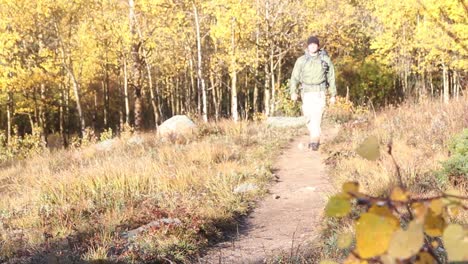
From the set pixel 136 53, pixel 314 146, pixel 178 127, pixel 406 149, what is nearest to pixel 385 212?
pixel 406 149

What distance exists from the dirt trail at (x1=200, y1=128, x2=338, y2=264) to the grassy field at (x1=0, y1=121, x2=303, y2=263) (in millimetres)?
201

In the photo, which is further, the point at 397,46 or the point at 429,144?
the point at 397,46

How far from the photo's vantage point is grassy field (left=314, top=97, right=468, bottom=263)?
13.8ft

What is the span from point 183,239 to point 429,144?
3.91 metres

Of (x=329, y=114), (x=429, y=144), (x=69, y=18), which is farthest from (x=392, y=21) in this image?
(x=429, y=144)

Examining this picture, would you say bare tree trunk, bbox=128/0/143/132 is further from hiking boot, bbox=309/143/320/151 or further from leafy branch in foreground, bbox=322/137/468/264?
leafy branch in foreground, bbox=322/137/468/264

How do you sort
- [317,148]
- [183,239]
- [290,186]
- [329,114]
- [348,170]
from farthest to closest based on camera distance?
[329,114] → [317,148] → [290,186] → [348,170] → [183,239]

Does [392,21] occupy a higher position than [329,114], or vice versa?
[392,21]

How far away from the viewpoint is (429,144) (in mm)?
6469

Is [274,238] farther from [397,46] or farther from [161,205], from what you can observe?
[397,46]

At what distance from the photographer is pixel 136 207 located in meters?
5.48

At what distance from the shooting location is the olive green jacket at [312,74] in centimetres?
796

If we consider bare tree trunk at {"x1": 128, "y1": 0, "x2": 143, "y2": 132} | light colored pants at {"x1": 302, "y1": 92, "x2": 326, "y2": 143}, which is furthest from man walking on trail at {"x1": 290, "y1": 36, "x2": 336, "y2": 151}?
bare tree trunk at {"x1": 128, "y1": 0, "x2": 143, "y2": 132}

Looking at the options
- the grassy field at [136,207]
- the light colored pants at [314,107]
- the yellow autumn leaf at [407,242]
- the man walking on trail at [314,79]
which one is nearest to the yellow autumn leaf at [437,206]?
the yellow autumn leaf at [407,242]
